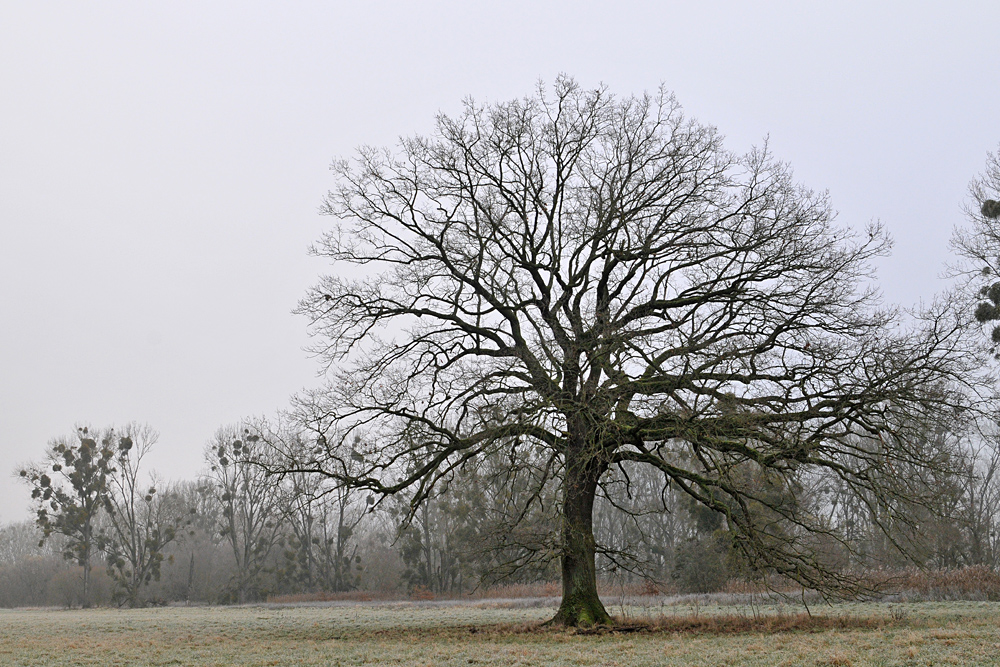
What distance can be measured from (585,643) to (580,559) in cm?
248

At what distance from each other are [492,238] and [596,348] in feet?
14.0

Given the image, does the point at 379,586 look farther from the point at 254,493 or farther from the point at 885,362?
the point at 885,362

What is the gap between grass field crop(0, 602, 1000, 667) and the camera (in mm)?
10320

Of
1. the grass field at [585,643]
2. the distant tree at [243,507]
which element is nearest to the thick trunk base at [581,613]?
the grass field at [585,643]

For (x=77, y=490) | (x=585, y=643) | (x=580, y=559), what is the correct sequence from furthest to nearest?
(x=77, y=490) → (x=580, y=559) → (x=585, y=643)

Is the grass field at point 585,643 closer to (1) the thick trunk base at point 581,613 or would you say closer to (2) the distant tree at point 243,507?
(1) the thick trunk base at point 581,613

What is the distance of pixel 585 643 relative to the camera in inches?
517

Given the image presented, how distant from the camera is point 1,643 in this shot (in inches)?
663

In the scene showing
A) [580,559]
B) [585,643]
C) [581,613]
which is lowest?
[585,643]

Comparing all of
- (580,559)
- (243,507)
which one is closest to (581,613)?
(580,559)

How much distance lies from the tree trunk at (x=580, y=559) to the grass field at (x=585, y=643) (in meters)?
0.67

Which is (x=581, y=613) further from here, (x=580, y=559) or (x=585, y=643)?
(x=585, y=643)

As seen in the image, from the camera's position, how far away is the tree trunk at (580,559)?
15.2m

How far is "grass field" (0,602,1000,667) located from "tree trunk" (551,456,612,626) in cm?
67
